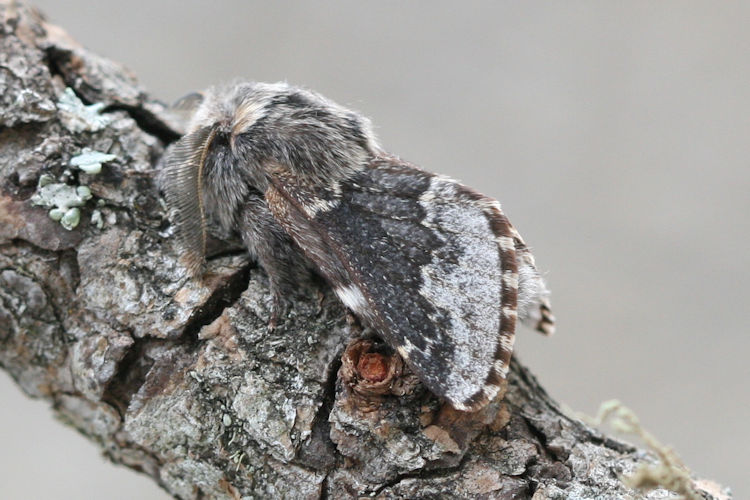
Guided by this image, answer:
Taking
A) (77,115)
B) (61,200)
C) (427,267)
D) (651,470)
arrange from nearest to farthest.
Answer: (651,470), (427,267), (61,200), (77,115)

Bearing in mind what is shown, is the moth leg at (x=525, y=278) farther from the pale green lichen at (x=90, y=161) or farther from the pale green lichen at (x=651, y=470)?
the pale green lichen at (x=90, y=161)

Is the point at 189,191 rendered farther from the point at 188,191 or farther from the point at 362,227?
the point at 362,227

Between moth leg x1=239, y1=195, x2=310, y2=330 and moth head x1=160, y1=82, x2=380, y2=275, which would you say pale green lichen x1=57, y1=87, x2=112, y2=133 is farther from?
moth leg x1=239, y1=195, x2=310, y2=330

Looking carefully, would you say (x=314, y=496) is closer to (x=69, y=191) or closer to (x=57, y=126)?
(x=69, y=191)

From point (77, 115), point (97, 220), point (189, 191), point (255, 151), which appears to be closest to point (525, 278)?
point (255, 151)

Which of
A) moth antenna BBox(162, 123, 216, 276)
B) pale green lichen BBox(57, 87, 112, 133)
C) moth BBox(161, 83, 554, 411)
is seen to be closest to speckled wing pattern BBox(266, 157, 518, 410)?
moth BBox(161, 83, 554, 411)

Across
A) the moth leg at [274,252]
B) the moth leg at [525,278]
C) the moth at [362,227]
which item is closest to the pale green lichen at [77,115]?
the moth at [362,227]
